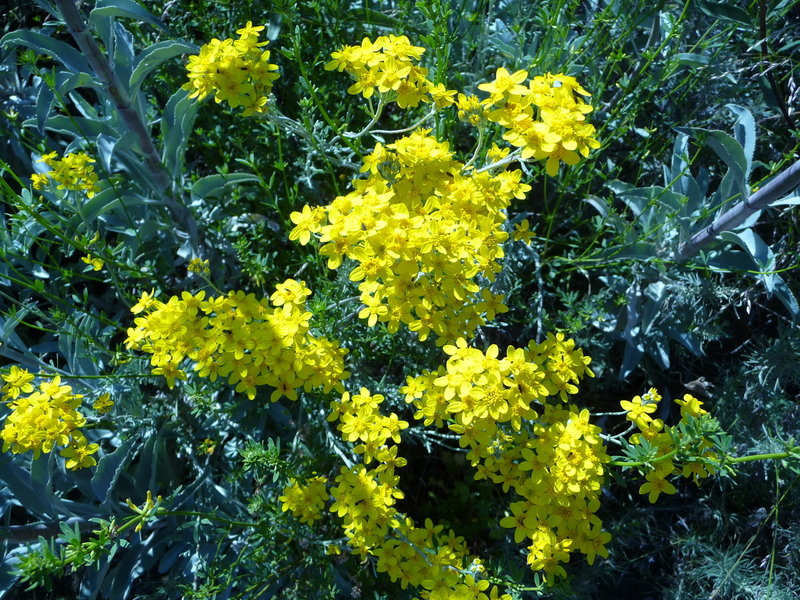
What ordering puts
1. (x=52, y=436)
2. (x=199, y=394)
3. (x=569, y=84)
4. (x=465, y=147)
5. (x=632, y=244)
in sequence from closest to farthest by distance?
(x=569, y=84)
(x=52, y=436)
(x=199, y=394)
(x=632, y=244)
(x=465, y=147)

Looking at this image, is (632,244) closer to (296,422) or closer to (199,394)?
(296,422)

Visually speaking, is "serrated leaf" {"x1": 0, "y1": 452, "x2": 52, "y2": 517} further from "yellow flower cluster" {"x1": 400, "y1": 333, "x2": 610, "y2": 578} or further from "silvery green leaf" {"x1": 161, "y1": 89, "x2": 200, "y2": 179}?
"yellow flower cluster" {"x1": 400, "y1": 333, "x2": 610, "y2": 578}

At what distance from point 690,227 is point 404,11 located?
146 centimetres

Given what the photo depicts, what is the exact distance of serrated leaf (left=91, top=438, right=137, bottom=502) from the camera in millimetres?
2418

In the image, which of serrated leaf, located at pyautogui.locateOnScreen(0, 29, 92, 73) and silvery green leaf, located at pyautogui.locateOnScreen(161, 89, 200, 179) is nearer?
serrated leaf, located at pyautogui.locateOnScreen(0, 29, 92, 73)

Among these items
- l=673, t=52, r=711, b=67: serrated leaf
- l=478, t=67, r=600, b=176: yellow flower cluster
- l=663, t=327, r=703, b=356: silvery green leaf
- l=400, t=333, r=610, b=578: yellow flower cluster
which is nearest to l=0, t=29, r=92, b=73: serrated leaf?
l=478, t=67, r=600, b=176: yellow flower cluster

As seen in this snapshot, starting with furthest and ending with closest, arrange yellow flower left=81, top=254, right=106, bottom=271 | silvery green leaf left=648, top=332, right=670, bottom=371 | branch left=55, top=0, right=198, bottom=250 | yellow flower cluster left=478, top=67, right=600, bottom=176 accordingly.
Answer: silvery green leaf left=648, top=332, right=670, bottom=371 → yellow flower left=81, top=254, right=106, bottom=271 → branch left=55, top=0, right=198, bottom=250 → yellow flower cluster left=478, top=67, right=600, bottom=176

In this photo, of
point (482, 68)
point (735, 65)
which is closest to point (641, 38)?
point (735, 65)

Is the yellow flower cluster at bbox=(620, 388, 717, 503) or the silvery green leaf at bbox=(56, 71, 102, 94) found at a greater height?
the silvery green leaf at bbox=(56, 71, 102, 94)

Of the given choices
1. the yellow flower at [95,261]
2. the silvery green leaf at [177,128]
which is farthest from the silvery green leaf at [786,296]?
the yellow flower at [95,261]

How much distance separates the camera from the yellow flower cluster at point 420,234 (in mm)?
1825

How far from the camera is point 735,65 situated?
297 cm

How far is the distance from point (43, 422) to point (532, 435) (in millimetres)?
1486

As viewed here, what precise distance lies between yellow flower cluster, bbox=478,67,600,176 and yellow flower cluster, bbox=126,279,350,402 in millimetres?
783
